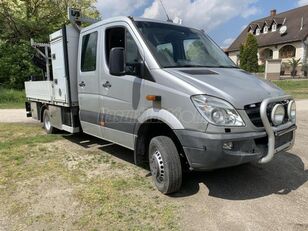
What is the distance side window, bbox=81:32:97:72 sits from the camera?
5575 mm

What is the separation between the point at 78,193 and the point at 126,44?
7.54 ft

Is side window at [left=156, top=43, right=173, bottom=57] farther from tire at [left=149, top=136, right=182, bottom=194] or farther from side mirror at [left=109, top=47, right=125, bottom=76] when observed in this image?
tire at [left=149, top=136, right=182, bottom=194]

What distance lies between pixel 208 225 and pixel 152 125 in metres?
1.65

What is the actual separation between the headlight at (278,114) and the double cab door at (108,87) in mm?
1827

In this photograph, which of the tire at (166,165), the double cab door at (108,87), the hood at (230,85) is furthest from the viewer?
the double cab door at (108,87)

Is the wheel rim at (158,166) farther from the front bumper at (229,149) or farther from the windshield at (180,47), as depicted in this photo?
the windshield at (180,47)

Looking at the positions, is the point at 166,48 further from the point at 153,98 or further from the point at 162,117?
the point at 162,117

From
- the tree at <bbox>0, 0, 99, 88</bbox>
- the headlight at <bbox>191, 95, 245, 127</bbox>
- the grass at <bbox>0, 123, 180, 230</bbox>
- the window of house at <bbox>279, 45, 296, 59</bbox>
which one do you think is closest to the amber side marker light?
the headlight at <bbox>191, 95, 245, 127</bbox>

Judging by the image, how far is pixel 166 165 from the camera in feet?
13.5

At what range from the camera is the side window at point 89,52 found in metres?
5.57

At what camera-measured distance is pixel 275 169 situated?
5.20m

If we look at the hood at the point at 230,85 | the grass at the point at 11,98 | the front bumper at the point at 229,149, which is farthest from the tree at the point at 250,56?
the front bumper at the point at 229,149

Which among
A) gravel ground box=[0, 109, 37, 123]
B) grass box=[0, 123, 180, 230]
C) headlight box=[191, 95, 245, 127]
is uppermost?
headlight box=[191, 95, 245, 127]

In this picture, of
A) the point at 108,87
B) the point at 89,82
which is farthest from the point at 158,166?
the point at 89,82
